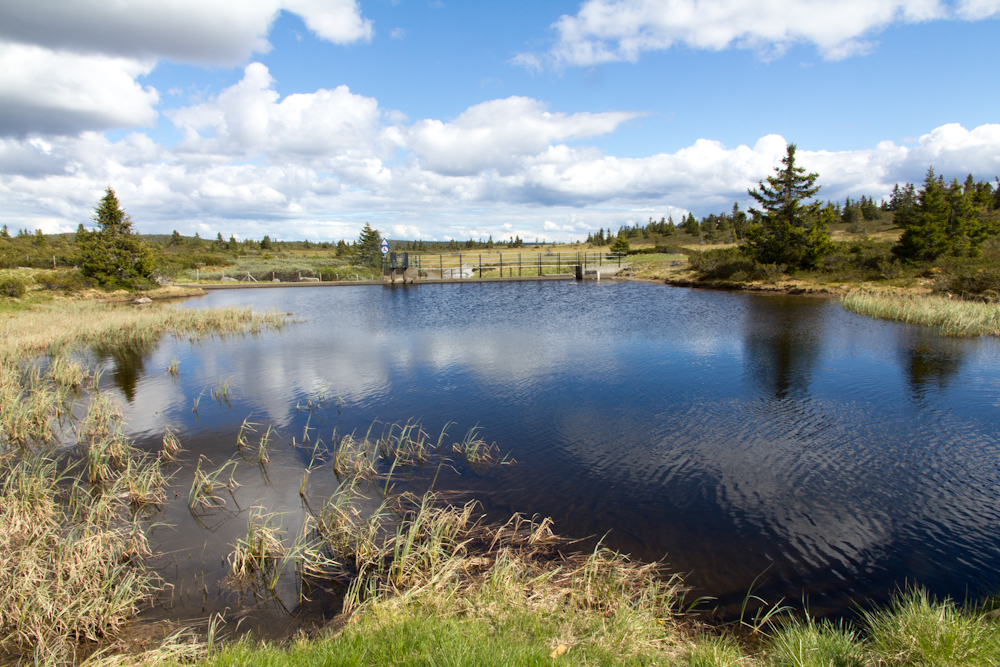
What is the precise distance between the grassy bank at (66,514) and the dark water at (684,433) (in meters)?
0.44

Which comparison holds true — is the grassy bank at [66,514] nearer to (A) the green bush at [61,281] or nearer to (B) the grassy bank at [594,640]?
(B) the grassy bank at [594,640]

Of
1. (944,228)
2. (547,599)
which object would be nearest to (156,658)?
(547,599)

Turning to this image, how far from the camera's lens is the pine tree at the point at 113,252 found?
30.6 metres

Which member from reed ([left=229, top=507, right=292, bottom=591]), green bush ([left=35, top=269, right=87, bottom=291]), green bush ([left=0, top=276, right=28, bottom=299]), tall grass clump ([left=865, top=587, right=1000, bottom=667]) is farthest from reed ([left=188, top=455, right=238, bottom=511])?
green bush ([left=35, top=269, right=87, bottom=291])

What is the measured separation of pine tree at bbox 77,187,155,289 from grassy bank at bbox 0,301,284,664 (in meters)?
21.1

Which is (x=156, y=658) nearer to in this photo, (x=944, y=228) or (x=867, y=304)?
(x=867, y=304)

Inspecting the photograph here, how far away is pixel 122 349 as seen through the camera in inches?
652

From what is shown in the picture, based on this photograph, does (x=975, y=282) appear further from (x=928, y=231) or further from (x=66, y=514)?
(x=66, y=514)

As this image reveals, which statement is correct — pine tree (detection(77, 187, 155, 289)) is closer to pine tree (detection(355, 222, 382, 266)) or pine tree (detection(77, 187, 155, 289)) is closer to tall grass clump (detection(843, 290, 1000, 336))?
pine tree (detection(355, 222, 382, 266))

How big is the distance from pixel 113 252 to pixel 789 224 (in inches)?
1752

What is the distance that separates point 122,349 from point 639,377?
16.7 meters

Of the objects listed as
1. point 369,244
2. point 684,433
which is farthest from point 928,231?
point 369,244

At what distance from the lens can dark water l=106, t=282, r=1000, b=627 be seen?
5.07m

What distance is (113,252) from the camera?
3134 cm
